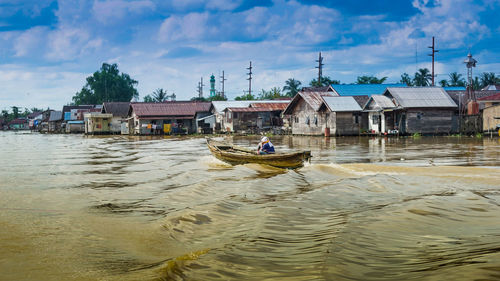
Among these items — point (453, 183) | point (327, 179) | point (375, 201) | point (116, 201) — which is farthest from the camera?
point (327, 179)

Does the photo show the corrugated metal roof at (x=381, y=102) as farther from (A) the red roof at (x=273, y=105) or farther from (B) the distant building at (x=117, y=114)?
(B) the distant building at (x=117, y=114)

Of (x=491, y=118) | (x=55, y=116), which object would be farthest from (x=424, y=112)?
(x=55, y=116)

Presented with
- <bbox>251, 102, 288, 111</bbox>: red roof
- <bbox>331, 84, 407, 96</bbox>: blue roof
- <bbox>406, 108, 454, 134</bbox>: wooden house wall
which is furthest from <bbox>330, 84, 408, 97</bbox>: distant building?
<bbox>406, 108, 454, 134</bbox>: wooden house wall

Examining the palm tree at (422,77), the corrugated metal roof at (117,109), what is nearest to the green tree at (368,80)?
the palm tree at (422,77)

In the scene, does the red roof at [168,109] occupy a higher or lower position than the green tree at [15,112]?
lower

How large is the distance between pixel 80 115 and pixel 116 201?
74.9 metres

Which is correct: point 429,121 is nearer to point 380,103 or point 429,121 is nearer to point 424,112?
point 424,112

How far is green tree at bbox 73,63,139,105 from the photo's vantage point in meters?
97.1

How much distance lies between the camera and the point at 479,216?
724 centimetres

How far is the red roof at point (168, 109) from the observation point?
2141 inches

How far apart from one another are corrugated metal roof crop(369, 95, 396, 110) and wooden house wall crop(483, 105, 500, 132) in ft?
20.8

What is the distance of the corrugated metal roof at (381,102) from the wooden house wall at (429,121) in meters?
1.52

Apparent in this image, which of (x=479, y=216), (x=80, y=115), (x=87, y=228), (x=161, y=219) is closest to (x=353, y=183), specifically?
(x=479, y=216)

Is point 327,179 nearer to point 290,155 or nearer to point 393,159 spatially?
point 290,155
